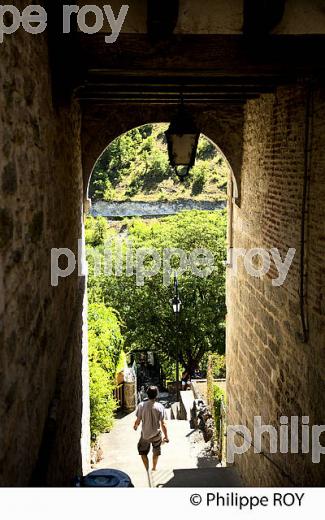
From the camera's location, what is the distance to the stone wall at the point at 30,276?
242cm

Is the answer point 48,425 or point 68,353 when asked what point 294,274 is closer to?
point 68,353

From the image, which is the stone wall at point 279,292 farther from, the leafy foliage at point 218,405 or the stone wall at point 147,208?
the stone wall at point 147,208

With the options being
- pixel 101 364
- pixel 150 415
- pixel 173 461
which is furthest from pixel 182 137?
pixel 101 364

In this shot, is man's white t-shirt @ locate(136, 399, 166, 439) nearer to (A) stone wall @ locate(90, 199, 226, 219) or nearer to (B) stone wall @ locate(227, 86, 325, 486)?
(B) stone wall @ locate(227, 86, 325, 486)

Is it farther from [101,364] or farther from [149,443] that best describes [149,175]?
[149,443]

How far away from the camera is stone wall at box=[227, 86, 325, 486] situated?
4867 millimetres

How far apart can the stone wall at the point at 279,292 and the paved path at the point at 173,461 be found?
19.1 inches

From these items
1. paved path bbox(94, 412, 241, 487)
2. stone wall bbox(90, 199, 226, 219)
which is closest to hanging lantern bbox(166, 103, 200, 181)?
paved path bbox(94, 412, 241, 487)

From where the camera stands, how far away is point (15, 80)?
8.77 ft

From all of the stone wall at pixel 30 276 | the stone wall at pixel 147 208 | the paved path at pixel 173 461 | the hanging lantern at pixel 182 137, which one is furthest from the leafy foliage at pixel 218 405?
the stone wall at pixel 147 208

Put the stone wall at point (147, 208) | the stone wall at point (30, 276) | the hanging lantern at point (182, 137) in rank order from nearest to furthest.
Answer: the stone wall at point (30, 276) → the hanging lantern at point (182, 137) → the stone wall at point (147, 208)

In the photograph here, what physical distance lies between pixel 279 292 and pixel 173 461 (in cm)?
519

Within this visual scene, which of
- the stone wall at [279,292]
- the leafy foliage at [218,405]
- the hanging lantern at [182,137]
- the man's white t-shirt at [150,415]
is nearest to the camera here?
the stone wall at [279,292]

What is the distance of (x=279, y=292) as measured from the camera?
604 cm
